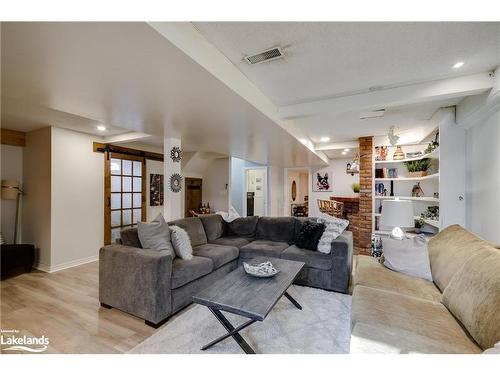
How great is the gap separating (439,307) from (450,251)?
0.60 m

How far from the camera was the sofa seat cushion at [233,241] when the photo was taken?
3.43m

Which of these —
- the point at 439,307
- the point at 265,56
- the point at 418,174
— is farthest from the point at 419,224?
the point at 265,56

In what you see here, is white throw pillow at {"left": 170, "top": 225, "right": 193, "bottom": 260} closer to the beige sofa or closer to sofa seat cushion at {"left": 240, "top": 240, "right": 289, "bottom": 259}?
sofa seat cushion at {"left": 240, "top": 240, "right": 289, "bottom": 259}

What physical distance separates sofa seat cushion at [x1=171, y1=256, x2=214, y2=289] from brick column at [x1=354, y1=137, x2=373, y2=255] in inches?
126

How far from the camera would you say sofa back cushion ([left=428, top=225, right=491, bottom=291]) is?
67.5 inches

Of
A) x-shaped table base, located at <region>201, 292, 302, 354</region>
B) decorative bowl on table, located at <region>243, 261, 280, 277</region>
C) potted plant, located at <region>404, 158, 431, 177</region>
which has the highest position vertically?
potted plant, located at <region>404, 158, 431, 177</region>

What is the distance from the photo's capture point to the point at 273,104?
8.93 ft

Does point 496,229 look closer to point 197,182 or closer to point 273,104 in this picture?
point 273,104

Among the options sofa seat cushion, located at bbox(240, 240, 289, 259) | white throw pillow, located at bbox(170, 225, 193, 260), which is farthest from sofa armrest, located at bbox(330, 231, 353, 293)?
white throw pillow, located at bbox(170, 225, 193, 260)

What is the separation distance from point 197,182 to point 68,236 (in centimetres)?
388

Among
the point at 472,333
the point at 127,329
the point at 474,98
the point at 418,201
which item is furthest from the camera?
the point at 418,201

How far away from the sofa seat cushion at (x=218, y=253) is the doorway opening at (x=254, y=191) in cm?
432

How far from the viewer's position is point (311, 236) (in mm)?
3105
